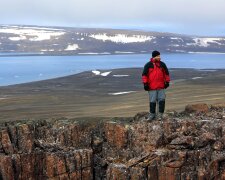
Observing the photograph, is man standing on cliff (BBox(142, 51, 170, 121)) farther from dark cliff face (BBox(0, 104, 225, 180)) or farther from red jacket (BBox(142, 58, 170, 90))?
dark cliff face (BBox(0, 104, 225, 180))

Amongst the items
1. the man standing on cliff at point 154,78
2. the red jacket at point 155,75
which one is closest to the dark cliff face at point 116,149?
the man standing on cliff at point 154,78

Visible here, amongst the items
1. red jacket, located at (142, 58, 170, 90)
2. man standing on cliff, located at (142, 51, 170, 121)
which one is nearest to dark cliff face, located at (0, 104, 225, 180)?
man standing on cliff, located at (142, 51, 170, 121)

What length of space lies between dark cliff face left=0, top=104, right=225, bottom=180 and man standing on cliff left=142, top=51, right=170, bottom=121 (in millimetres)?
913

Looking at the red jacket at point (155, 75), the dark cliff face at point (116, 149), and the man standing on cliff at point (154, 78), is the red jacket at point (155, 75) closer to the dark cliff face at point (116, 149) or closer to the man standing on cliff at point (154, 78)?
the man standing on cliff at point (154, 78)

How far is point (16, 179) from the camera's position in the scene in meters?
17.8

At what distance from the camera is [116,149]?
18828 mm

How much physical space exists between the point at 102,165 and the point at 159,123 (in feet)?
9.54

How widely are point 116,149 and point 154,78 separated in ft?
11.3

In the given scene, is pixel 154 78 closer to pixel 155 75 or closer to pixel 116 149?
pixel 155 75

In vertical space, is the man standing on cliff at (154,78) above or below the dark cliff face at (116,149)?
above

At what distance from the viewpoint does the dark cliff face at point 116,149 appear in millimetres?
17297

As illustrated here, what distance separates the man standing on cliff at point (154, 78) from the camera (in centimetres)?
1953

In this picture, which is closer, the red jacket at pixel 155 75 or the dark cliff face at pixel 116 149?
the dark cliff face at pixel 116 149

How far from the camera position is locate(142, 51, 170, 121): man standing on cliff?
19.5 meters
